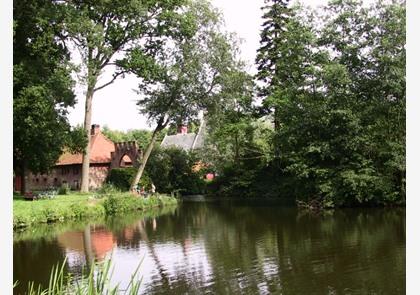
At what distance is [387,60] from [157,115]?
15897 mm

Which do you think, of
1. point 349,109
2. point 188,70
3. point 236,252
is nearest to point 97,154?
point 188,70

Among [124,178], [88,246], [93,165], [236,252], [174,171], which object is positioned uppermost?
[93,165]

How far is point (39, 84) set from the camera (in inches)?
944

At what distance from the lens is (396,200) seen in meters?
28.6

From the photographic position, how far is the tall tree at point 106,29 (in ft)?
88.5

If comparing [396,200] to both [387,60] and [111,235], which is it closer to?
[387,60]

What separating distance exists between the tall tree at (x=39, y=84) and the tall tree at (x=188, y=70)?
20.0 feet

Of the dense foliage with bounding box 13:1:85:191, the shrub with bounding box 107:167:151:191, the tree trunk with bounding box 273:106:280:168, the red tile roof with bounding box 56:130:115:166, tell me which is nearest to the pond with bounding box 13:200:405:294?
the dense foliage with bounding box 13:1:85:191

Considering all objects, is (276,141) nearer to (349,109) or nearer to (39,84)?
(349,109)

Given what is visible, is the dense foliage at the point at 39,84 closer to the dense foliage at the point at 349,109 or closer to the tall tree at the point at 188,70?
the tall tree at the point at 188,70

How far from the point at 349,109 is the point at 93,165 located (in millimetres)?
24331

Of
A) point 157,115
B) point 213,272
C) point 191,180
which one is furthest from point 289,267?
point 191,180

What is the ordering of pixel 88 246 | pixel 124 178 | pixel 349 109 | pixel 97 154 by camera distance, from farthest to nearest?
pixel 97 154 < pixel 124 178 < pixel 349 109 < pixel 88 246

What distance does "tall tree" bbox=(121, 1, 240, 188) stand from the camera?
32.1m
